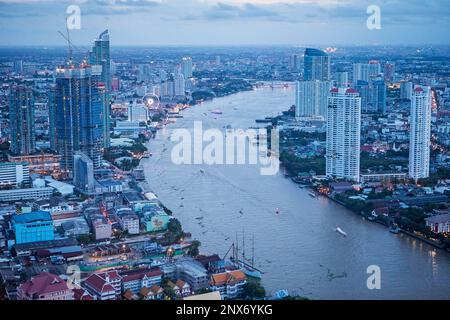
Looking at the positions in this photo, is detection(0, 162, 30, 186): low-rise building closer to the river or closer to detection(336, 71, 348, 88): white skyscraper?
the river

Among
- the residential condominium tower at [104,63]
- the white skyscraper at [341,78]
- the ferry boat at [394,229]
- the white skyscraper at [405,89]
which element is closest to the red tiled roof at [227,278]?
the ferry boat at [394,229]

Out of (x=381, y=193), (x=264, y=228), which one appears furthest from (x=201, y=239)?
(x=381, y=193)

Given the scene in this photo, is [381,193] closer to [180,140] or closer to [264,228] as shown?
[264,228]

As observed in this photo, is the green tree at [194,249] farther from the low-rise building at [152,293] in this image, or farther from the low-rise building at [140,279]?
the low-rise building at [152,293]

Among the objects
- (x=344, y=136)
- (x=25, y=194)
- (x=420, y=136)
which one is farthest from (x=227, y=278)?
(x=420, y=136)

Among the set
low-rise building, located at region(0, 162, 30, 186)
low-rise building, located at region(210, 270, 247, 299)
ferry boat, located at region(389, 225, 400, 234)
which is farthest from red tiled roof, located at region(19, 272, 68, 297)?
low-rise building, located at region(0, 162, 30, 186)
